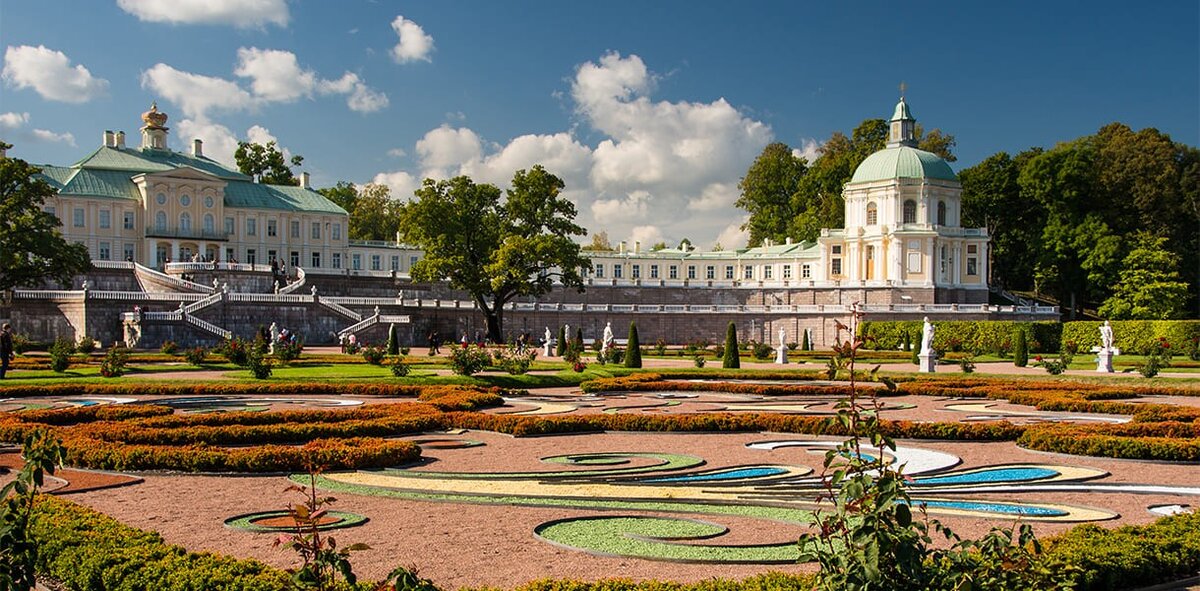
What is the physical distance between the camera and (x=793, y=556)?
9.45m

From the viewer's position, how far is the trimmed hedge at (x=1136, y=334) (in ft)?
178

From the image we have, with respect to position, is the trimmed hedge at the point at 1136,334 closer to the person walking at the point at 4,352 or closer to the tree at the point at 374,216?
the person walking at the point at 4,352

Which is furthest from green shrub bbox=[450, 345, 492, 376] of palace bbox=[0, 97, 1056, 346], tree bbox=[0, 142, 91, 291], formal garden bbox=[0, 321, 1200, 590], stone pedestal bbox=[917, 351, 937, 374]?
tree bbox=[0, 142, 91, 291]

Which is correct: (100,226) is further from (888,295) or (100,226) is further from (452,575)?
(452,575)

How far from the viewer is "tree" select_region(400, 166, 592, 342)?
2330 inches

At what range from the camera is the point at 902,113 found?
89.9m

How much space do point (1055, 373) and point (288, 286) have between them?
47.0m

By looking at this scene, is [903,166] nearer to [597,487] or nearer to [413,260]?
[413,260]

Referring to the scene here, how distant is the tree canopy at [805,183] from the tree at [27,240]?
213 ft

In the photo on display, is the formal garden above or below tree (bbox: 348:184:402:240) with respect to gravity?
below

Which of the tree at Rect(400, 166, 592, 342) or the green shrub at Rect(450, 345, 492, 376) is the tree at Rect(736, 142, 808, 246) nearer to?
the tree at Rect(400, 166, 592, 342)

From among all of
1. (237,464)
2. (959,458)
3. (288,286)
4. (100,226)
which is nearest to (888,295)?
(288,286)

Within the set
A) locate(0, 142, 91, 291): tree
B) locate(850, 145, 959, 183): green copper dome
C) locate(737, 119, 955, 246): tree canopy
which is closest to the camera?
locate(0, 142, 91, 291): tree

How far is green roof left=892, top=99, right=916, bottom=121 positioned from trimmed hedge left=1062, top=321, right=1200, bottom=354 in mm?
35217
